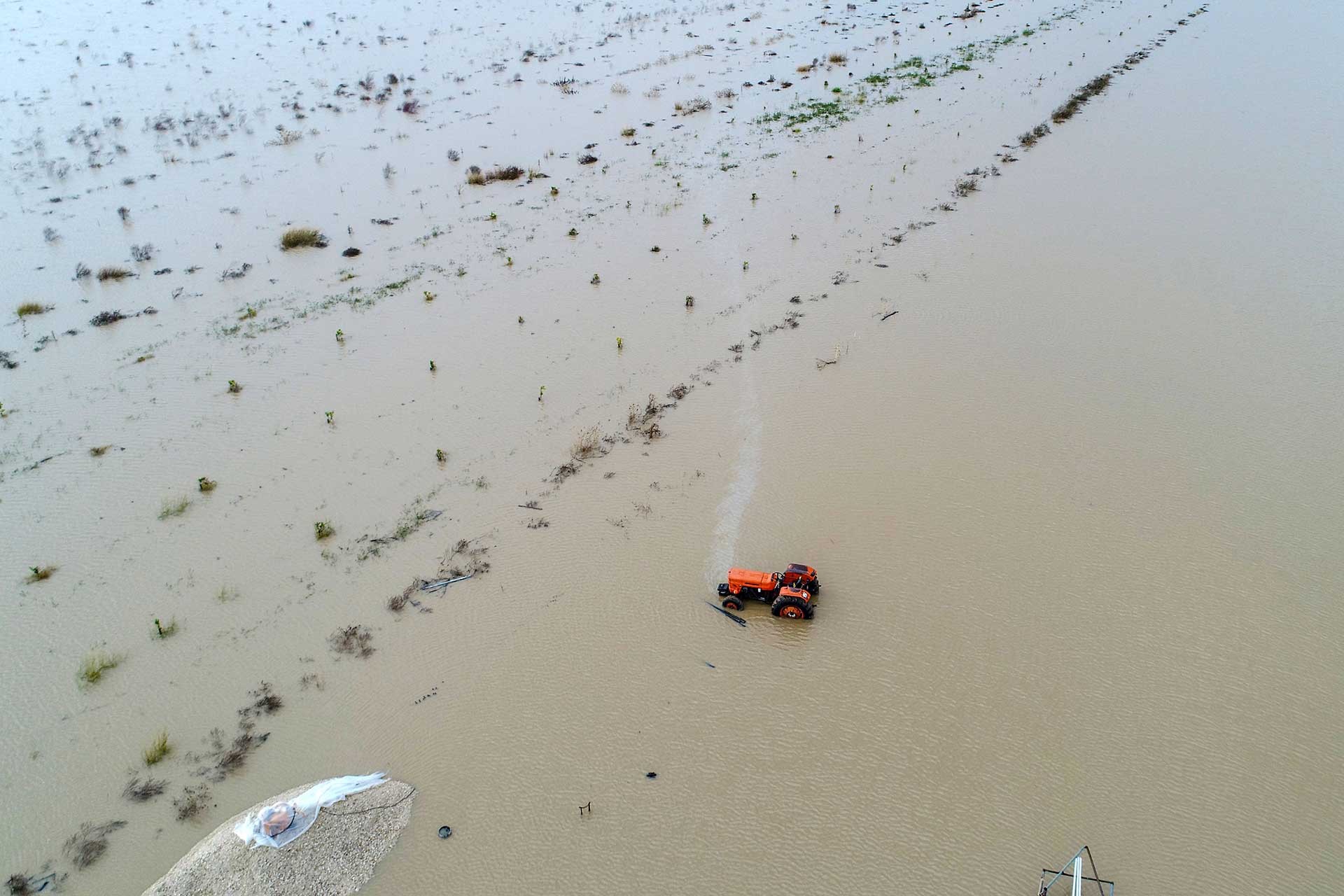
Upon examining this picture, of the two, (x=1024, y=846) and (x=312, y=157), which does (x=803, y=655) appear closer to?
(x=1024, y=846)

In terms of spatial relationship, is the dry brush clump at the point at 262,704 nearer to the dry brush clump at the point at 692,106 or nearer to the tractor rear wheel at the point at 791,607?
the tractor rear wheel at the point at 791,607

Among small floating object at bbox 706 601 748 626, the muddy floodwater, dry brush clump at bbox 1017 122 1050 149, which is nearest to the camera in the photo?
the muddy floodwater

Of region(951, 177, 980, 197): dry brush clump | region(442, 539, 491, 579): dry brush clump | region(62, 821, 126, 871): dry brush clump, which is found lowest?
region(62, 821, 126, 871): dry brush clump

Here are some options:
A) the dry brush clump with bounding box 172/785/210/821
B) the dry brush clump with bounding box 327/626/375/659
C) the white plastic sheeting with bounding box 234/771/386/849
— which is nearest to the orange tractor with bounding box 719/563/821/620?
the dry brush clump with bounding box 327/626/375/659

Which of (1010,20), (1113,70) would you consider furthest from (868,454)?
(1010,20)

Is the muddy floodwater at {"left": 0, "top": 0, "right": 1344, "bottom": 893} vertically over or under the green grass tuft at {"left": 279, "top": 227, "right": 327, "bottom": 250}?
under

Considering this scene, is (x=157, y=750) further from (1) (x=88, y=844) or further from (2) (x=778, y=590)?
(2) (x=778, y=590)

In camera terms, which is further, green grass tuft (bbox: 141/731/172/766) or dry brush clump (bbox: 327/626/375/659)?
dry brush clump (bbox: 327/626/375/659)

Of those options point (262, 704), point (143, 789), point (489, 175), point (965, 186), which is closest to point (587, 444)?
point (262, 704)

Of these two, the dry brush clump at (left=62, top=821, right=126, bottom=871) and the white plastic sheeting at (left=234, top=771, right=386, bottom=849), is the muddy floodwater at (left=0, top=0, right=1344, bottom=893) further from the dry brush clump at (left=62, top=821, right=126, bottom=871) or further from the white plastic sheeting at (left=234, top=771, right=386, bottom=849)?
the white plastic sheeting at (left=234, top=771, right=386, bottom=849)
